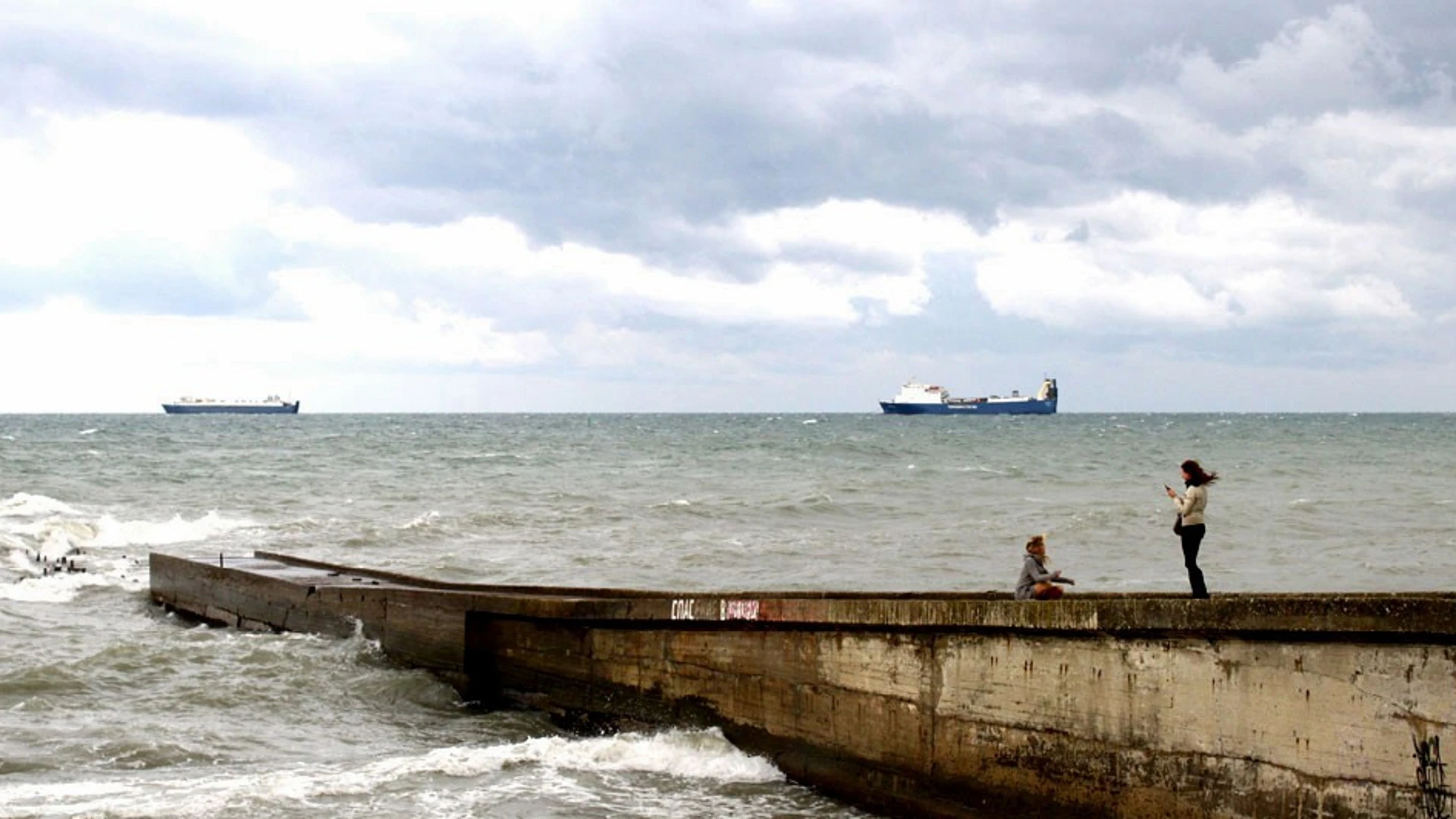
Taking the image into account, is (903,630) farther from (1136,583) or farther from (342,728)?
(1136,583)

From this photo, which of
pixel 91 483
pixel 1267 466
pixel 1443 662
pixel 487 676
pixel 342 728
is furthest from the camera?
pixel 1267 466

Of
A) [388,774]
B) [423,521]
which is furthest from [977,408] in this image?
[388,774]

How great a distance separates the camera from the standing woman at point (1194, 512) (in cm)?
1025

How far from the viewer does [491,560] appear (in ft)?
89.0

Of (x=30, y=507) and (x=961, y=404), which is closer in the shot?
(x=30, y=507)

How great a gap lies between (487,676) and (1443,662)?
912 centimetres

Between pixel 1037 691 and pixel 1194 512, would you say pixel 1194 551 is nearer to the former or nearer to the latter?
pixel 1194 512

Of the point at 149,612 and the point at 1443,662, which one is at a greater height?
the point at 1443,662

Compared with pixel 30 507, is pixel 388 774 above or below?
below

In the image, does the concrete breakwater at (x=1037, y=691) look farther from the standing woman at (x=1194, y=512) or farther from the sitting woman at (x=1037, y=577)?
the sitting woman at (x=1037, y=577)

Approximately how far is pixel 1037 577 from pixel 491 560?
17623 millimetres

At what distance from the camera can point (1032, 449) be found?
253ft

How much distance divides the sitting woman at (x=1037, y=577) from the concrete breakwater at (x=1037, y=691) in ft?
2.48

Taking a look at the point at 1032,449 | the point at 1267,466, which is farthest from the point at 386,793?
the point at 1032,449
